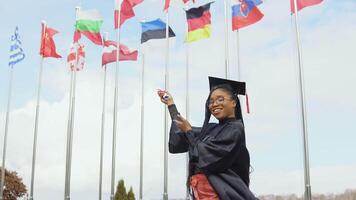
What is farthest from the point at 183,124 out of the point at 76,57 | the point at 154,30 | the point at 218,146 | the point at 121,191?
the point at 121,191

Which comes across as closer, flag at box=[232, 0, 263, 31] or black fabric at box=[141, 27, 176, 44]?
flag at box=[232, 0, 263, 31]

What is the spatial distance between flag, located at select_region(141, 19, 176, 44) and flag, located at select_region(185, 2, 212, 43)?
6.24 ft

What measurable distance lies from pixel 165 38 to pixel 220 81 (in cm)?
1690

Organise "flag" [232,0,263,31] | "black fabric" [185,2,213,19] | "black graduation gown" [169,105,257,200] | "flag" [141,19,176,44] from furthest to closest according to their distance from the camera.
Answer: "flag" [141,19,176,44] → "black fabric" [185,2,213,19] → "flag" [232,0,263,31] → "black graduation gown" [169,105,257,200]

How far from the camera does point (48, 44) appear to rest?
23.5 metres

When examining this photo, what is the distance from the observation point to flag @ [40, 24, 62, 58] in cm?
2341

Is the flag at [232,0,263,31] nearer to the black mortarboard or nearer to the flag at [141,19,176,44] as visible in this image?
the flag at [141,19,176,44]

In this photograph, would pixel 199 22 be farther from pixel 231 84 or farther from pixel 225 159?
pixel 225 159

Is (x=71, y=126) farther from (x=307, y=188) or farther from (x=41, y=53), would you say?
(x=307, y=188)

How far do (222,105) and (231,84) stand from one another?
247 millimetres

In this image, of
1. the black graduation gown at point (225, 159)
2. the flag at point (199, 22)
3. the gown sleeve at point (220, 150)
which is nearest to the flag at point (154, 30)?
the flag at point (199, 22)

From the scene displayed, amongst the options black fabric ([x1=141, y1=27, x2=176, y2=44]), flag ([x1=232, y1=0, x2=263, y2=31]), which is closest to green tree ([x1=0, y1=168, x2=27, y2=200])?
black fabric ([x1=141, y1=27, x2=176, y2=44])

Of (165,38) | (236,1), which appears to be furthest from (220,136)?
(165,38)

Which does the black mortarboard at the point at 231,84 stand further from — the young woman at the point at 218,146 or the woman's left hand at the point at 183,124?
the woman's left hand at the point at 183,124
